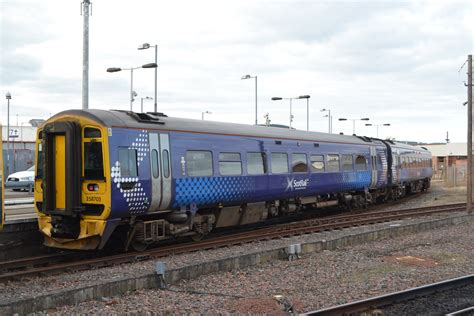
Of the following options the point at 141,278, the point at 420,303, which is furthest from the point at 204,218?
the point at 420,303

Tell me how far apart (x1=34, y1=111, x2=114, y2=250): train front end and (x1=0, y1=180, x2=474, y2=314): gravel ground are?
133 cm

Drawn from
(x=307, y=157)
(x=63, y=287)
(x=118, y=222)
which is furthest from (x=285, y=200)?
(x=63, y=287)

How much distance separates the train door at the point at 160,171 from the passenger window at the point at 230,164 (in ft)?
6.85

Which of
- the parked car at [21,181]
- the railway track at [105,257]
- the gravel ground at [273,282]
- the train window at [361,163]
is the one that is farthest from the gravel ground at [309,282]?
the parked car at [21,181]

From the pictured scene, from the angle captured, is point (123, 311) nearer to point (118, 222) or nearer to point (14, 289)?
point (14, 289)

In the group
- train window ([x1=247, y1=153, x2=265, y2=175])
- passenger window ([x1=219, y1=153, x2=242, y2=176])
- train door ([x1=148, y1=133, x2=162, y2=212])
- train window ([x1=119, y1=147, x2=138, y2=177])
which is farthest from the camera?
train window ([x1=247, y1=153, x2=265, y2=175])

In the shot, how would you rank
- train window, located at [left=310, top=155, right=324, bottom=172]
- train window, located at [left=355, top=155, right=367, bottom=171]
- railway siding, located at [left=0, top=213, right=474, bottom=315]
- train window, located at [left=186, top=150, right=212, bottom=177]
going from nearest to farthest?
railway siding, located at [left=0, top=213, right=474, bottom=315] < train window, located at [left=186, top=150, right=212, bottom=177] < train window, located at [left=310, top=155, right=324, bottom=172] < train window, located at [left=355, top=155, right=367, bottom=171]

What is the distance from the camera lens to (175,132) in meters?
12.5

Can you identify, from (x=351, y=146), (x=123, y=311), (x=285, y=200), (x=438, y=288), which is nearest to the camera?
(x=123, y=311)

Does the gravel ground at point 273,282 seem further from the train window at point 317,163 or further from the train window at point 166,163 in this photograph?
the train window at point 317,163

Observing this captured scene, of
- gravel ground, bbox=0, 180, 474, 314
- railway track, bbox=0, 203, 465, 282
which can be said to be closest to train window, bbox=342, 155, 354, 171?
railway track, bbox=0, 203, 465, 282

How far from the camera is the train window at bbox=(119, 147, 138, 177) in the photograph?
11.0 meters

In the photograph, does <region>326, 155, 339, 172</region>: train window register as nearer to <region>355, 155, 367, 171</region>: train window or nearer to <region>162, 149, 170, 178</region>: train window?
<region>355, 155, 367, 171</region>: train window

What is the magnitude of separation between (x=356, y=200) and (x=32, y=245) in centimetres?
1461
